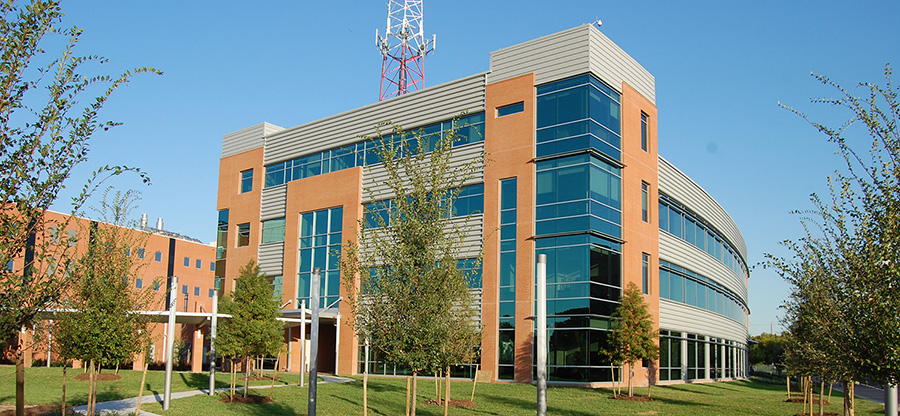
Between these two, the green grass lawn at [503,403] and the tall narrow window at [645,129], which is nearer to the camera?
the green grass lawn at [503,403]

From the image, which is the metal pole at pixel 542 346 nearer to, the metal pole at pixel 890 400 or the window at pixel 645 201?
the metal pole at pixel 890 400

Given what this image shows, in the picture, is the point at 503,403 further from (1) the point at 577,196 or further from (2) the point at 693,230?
(2) the point at 693,230

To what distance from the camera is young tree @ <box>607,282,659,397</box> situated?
2822 centimetres

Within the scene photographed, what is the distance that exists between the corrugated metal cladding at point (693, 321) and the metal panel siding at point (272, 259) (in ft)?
75.2

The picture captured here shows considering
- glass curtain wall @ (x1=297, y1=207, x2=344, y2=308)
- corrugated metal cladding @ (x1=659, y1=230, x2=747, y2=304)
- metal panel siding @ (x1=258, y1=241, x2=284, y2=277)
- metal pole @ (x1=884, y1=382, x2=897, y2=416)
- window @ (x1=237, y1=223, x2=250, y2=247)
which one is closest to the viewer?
metal pole @ (x1=884, y1=382, x2=897, y2=416)

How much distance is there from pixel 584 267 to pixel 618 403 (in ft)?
24.6

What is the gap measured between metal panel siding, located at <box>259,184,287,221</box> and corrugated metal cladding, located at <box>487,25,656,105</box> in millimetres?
17162

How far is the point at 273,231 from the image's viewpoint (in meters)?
46.5

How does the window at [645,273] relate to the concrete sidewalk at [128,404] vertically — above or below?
above

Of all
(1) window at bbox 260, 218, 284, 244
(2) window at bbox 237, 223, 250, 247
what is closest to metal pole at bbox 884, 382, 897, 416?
(1) window at bbox 260, 218, 284, 244

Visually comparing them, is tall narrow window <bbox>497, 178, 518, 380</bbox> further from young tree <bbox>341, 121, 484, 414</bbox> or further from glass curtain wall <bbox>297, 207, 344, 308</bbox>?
young tree <bbox>341, 121, 484, 414</bbox>

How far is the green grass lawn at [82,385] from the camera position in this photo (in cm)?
2394

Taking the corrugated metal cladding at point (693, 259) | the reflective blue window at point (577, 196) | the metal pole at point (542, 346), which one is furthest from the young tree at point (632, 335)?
the metal pole at point (542, 346)

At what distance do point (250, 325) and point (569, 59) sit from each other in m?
18.4
